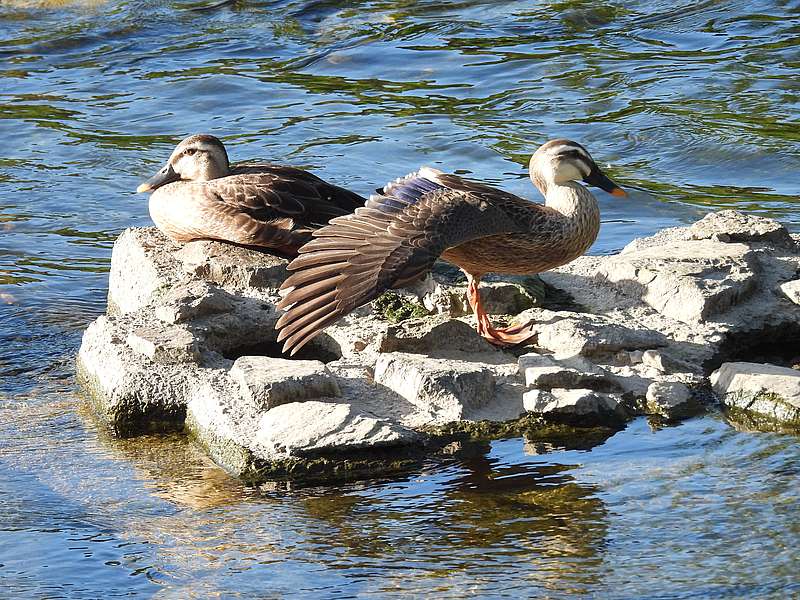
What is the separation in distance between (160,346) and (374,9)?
34.4 ft

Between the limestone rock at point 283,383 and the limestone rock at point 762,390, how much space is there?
5.58 feet

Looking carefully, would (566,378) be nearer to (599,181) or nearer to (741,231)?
(599,181)

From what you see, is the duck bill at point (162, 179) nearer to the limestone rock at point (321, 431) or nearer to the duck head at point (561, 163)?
the duck head at point (561, 163)

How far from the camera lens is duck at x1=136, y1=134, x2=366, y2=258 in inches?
290

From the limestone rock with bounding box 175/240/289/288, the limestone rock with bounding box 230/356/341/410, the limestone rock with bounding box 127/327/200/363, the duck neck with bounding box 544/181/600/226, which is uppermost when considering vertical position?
the duck neck with bounding box 544/181/600/226

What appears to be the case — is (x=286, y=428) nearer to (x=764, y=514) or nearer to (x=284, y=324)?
(x=284, y=324)

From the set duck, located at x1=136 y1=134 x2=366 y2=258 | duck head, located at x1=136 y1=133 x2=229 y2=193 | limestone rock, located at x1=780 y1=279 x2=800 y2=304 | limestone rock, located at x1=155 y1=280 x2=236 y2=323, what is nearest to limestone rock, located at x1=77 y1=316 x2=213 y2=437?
limestone rock, located at x1=155 y1=280 x2=236 y2=323

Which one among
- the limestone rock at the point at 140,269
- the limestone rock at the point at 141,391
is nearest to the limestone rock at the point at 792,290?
the limestone rock at the point at 141,391

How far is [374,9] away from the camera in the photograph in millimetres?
16062

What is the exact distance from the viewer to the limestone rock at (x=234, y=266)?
281 inches

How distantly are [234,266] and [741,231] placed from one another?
2.78 m

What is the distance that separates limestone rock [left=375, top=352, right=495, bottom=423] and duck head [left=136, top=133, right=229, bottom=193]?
2542mm

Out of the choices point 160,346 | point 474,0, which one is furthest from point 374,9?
point 160,346

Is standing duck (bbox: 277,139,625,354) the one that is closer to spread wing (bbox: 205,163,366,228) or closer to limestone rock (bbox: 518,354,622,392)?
limestone rock (bbox: 518,354,622,392)
